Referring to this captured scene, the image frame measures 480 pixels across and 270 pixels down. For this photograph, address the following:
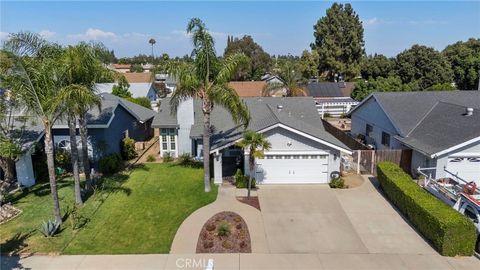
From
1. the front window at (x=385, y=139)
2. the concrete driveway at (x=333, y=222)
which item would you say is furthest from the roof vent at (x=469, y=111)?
the concrete driveway at (x=333, y=222)

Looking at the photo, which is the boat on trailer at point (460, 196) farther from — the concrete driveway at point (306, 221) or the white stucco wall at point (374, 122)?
the white stucco wall at point (374, 122)

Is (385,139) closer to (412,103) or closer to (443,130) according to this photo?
(412,103)

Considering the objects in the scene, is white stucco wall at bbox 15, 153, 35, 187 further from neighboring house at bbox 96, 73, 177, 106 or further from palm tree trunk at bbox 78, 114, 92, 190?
neighboring house at bbox 96, 73, 177, 106

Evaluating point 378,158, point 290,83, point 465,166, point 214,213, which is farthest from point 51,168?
point 290,83

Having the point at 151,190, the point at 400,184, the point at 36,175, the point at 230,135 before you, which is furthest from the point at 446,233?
the point at 36,175

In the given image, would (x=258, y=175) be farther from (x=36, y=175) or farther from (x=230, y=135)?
(x=36, y=175)

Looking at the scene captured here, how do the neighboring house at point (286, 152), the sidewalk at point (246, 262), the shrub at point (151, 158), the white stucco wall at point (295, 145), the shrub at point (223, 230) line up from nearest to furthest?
the sidewalk at point (246, 262) → the shrub at point (223, 230) → the neighboring house at point (286, 152) → the white stucco wall at point (295, 145) → the shrub at point (151, 158)

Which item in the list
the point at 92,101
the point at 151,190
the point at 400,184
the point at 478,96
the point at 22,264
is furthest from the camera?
the point at 478,96
